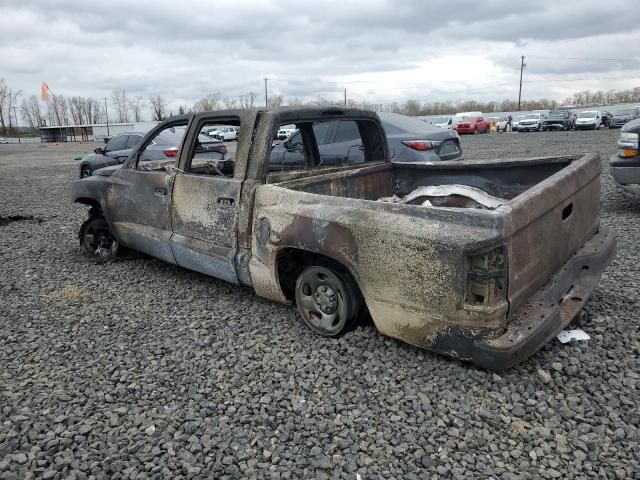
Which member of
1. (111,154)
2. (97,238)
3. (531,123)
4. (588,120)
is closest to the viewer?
(97,238)

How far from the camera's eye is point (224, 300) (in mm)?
4598

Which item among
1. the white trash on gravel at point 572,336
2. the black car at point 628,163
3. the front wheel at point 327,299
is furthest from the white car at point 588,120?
the front wheel at point 327,299

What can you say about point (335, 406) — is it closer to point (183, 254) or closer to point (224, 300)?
point (224, 300)

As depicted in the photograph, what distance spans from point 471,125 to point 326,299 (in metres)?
40.5

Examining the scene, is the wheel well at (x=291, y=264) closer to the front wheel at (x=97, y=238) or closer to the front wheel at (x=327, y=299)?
the front wheel at (x=327, y=299)

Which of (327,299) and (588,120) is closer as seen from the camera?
(327,299)

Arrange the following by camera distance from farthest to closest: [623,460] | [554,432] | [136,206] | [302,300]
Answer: [136,206] < [302,300] < [554,432] < [623,460]

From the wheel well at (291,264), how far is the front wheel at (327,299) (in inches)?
5.5

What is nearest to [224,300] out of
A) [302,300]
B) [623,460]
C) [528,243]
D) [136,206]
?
[302,300]

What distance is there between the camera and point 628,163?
6754mm

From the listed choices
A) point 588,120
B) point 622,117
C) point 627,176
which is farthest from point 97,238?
point 622,117

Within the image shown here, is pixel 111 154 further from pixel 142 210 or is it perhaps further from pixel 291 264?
pixel 291 264

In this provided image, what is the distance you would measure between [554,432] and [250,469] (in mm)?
1573

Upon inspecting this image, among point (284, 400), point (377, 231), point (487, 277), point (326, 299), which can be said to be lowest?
point (284, 400)
